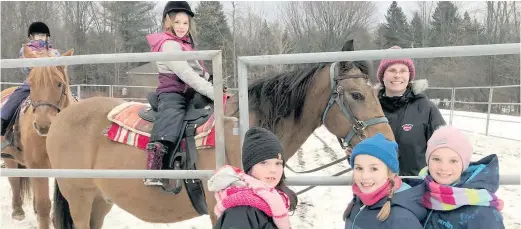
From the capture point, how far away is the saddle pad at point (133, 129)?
245 cm

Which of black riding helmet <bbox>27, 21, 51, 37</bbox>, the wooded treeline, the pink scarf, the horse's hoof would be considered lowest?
the horse's hoof

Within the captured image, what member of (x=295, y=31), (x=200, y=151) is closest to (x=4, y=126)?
(x=200, y=151)

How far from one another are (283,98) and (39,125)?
2505mm

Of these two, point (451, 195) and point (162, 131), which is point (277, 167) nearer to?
point (451, 195)

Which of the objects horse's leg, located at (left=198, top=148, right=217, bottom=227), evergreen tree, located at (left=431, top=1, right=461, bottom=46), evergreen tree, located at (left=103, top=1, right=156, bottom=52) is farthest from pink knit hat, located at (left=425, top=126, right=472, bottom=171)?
evergreen tree, located at (left=431, top=1, right=461, bottom=46)

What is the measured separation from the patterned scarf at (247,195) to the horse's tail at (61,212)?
256 centimetres

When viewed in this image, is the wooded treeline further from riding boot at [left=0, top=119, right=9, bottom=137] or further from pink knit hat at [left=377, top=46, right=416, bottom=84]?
pink knit hat at [left=377, top=46, right=416, bottom=84]

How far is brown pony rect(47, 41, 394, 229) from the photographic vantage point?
2281mm

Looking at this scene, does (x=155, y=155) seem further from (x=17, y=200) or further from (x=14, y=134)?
(x=17, y=200)

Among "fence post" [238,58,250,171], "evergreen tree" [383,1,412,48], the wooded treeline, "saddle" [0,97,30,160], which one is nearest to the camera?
"fence post" [238,58,250,171]

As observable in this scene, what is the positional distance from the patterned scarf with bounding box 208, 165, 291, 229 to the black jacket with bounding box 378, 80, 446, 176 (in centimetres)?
121

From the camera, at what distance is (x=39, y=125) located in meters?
3.64

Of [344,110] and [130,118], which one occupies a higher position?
[344,110]

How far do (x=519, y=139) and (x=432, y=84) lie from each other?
31.9 ft
